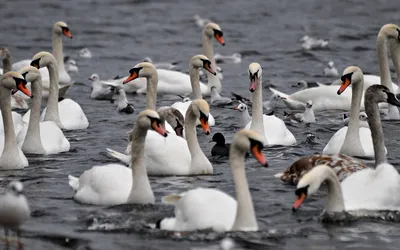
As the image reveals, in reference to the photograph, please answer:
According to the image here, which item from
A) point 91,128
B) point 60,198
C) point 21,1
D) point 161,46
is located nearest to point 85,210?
point 60,198

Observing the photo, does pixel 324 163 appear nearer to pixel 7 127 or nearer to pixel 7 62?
pixel 7 127

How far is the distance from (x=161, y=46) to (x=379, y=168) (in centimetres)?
1702

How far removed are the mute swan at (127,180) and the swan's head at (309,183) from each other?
156 centimetres

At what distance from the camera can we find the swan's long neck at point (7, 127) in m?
14.2

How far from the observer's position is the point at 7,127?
14336 millimetres

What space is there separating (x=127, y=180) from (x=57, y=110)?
5188 millimetres

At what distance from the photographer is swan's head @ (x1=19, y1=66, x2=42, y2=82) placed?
634 inches

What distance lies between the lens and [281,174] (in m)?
13.7

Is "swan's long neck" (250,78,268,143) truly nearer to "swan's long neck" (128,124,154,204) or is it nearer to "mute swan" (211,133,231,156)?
"mute swan" (211,133,231,156)

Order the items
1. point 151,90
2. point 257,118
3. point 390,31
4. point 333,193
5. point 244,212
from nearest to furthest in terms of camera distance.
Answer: point 244,212
point 333,193
point 257,118
point 151,90
point 390,31

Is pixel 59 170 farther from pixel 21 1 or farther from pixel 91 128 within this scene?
pixel 21 1

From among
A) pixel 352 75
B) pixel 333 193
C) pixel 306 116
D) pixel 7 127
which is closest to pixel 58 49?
pixel 306 116

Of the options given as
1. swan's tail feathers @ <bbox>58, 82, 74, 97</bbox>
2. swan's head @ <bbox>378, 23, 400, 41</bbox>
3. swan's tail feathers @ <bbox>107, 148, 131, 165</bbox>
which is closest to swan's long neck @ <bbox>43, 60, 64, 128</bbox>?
swan's tail feathers @ <bbox>58, 82, 74, 97</bbox>

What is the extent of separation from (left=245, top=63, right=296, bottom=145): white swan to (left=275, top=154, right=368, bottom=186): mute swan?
2057mm
